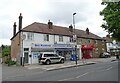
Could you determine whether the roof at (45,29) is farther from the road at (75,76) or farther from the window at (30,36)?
the road at (75,76)

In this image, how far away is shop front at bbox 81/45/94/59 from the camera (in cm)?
5353

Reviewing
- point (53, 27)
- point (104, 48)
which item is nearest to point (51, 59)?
point (53, 27)

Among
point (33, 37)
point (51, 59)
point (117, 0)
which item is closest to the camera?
point (117, 0)

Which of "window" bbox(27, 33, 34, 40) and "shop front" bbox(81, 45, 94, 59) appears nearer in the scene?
"window" bbox(27, 33, 34, 40)

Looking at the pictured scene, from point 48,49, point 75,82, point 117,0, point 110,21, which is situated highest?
point 117,0

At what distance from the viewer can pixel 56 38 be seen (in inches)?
1795

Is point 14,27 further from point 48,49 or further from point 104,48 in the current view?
point 104,48

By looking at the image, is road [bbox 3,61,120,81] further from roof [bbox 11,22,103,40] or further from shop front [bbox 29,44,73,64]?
roof [bbox 11,22,103,40]

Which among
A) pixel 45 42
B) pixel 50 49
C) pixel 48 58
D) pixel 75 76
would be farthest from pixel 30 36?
pixel 75 76

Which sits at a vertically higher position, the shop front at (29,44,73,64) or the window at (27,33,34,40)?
the window at (27,33,34,40)

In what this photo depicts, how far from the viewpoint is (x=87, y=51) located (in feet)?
181

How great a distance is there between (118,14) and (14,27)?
2889 centimetres

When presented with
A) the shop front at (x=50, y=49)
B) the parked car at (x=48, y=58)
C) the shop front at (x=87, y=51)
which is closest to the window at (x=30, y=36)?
the shop front at (x=50, y=49)

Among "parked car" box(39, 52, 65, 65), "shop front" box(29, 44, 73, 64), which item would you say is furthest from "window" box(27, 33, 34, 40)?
"parked car" box(39, 52, 65, 65)
